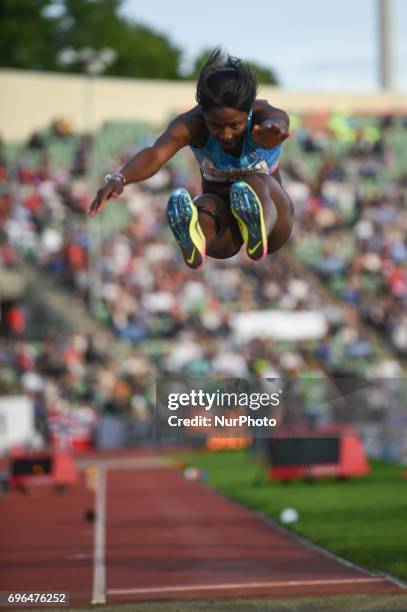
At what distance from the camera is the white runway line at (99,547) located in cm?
895

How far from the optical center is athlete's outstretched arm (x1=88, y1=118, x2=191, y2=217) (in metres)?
6.63

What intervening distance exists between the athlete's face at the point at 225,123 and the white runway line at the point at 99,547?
123 inches

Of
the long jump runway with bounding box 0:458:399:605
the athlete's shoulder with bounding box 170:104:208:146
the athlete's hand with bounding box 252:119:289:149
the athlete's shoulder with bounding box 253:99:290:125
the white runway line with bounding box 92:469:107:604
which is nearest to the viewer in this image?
the athlete's hand with bounding box 252:119:289:149

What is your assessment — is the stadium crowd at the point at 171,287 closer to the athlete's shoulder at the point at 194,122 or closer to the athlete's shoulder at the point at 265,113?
the athlete's shoulder at the point at 194,122

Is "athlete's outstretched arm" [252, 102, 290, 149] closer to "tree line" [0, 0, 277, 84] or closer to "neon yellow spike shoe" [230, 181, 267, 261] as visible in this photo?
"neon yellow spike shoe" [230, 181, 267, 261]

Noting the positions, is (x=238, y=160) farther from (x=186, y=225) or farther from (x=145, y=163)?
(x=145, y=163)

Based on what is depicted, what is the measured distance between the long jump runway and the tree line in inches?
1141

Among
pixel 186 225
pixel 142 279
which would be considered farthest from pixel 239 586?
pixel 142 279

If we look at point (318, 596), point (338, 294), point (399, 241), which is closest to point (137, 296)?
point (338, 294)

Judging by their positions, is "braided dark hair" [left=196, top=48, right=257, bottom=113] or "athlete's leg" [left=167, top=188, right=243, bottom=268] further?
"athlete's leg" [left=167, top=188, right=243, bottom=268]

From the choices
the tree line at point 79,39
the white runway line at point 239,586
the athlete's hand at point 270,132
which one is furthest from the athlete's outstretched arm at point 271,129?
the tree line at point 79,39

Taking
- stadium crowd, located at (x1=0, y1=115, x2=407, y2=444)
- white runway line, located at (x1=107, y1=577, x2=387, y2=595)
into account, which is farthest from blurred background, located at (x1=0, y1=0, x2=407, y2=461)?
white runway line, located at (x1=107, y1=577, x2=387, y2=595)

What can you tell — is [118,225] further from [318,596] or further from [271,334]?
[318,596]

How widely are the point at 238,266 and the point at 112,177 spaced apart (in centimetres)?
2016
